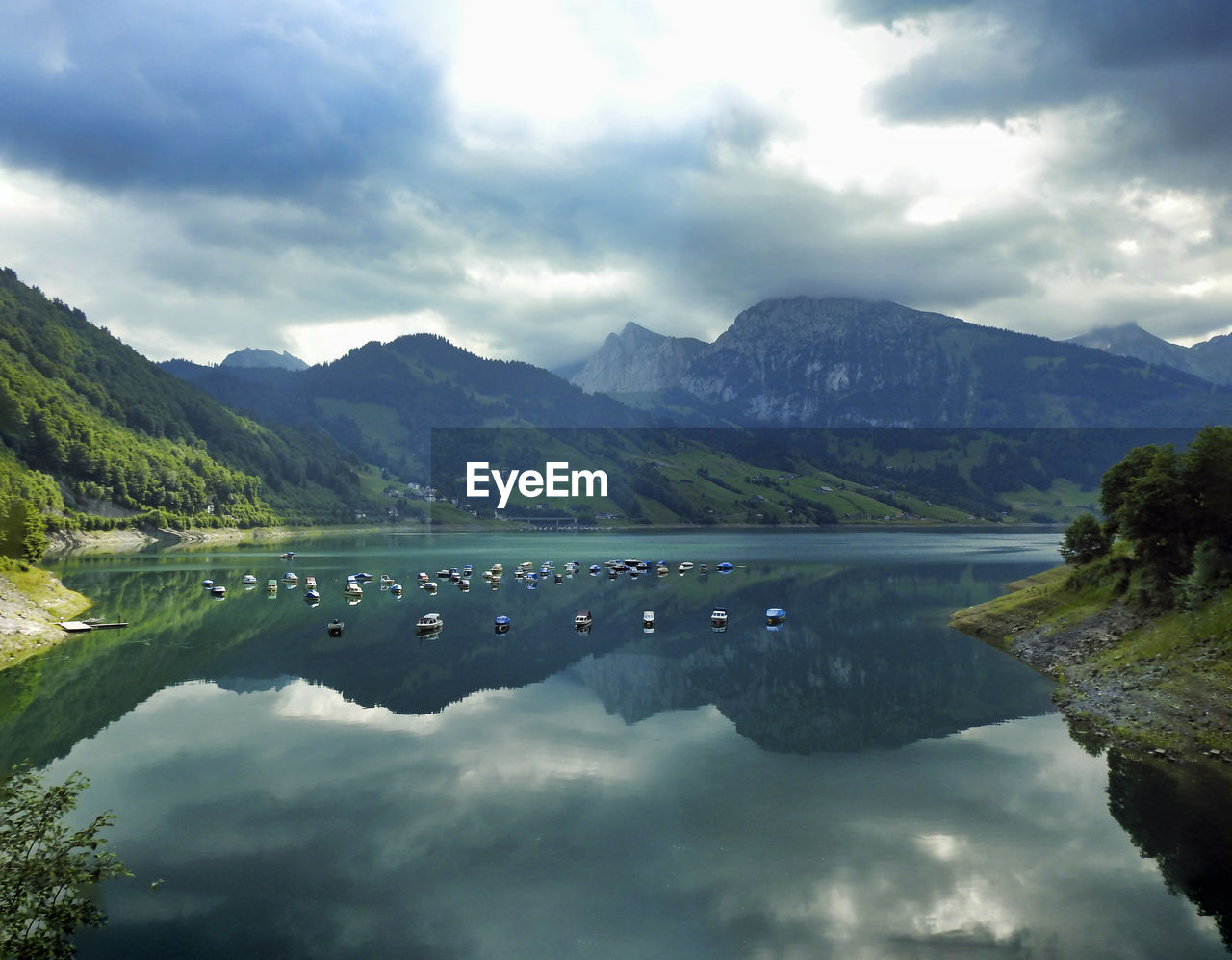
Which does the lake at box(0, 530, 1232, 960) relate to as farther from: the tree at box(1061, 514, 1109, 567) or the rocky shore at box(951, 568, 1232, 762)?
the tree at box(1061, 514, 1109, 567)

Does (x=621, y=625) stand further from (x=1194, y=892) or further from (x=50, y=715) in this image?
(x=1194, y=892)

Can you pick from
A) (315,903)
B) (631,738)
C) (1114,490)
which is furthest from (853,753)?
(1114,490)

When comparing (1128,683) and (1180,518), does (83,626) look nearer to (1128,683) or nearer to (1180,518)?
(1128,683)

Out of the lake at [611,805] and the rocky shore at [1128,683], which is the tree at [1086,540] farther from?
the lake at [611,805]

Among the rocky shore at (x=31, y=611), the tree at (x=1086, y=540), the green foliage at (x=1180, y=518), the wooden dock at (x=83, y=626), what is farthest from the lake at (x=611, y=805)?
the tree at (x=1086, y=540)

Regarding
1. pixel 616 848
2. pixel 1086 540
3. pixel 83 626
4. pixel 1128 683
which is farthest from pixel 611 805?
pixel 83 626

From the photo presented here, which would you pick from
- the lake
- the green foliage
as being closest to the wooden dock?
the lake
